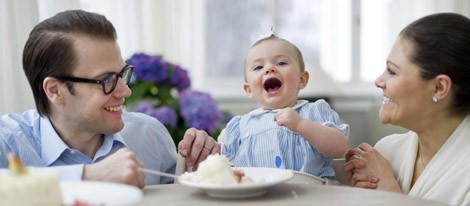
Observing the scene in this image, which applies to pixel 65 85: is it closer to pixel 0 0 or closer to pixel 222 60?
pixel 0 0

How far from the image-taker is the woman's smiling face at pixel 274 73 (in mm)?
2182

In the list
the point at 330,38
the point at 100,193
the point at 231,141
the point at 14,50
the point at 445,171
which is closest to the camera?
the point at 100,193

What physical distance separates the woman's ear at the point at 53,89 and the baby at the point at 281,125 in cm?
57

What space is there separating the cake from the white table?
0.33 meters

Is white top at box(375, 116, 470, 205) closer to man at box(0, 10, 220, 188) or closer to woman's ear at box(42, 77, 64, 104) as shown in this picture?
man at box(0, 10, 220, 188)

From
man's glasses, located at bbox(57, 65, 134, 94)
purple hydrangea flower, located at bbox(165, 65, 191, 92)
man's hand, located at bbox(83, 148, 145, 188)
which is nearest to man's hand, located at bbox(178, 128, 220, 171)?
man's glasses, located at bbox(57, 65, 134, 94)

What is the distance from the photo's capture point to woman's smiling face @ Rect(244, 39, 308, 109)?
7.16ft

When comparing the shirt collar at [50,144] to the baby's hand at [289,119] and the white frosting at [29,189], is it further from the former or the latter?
the white frosting at [29,189]

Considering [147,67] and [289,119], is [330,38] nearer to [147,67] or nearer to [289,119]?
[147,67]

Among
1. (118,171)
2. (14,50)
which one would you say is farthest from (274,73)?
(14,50)

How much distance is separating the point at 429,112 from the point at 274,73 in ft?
1.76

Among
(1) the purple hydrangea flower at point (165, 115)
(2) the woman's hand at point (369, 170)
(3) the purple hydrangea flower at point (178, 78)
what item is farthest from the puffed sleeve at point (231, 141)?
(3) the purple hydrangea flower at point (178, 78)

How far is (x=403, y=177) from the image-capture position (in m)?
1.96

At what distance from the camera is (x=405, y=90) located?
1904 mm
